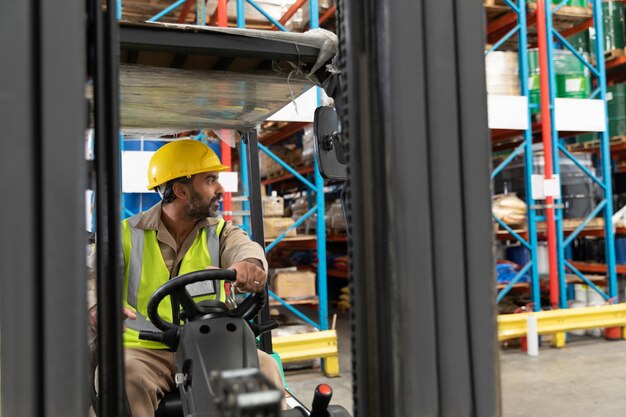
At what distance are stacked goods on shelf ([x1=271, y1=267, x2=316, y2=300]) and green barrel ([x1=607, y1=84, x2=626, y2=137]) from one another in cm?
482

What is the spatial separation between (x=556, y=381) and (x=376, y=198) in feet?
17.0

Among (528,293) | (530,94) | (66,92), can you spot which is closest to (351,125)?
(66,92)

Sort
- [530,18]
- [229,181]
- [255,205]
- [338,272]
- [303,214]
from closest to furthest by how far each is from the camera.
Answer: [255,205]
[229,181]
[530,18]
[303,214]
[338,272]

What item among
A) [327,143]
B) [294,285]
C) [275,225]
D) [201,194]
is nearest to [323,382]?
[294,285]

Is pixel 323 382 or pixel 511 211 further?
pixel 511 211

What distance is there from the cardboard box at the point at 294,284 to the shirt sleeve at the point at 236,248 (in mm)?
3856

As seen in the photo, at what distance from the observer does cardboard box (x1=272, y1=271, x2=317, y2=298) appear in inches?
288

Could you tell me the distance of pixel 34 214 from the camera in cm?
112

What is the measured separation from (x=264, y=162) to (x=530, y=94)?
157 inches

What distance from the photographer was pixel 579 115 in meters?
7.59

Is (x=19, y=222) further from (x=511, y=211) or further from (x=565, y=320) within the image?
(x=511, y=211)

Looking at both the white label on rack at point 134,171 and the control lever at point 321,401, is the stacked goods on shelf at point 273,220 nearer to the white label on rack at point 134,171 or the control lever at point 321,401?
the white label on rack at point 134,171

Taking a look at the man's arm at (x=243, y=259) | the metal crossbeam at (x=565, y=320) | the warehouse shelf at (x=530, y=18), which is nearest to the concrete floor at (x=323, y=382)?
the metal crossbeam at (x=565, y=320)

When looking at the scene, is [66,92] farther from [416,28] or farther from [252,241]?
[252,241]
